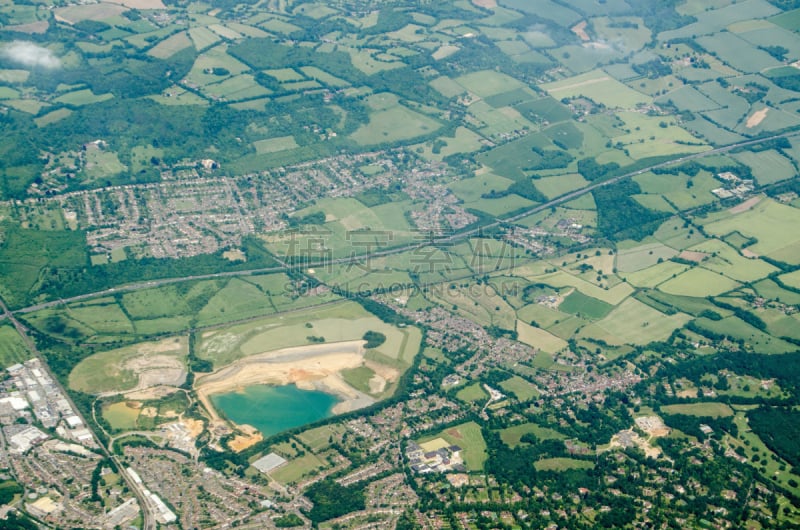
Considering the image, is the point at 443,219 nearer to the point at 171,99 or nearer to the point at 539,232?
the point at 539,232

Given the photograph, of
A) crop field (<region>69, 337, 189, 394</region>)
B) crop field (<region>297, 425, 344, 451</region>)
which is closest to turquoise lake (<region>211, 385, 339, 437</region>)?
crop field (<region>297, 425, 344, 451</region>)

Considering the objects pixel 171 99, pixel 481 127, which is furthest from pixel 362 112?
pixel 171 99

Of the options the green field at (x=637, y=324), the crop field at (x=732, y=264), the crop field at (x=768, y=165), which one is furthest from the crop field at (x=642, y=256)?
the crop field at (x=768, y=165)

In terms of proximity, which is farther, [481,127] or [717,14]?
[717,14]

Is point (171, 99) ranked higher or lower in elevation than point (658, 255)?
higher

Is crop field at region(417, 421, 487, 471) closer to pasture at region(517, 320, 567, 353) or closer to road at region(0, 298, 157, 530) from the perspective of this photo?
pasture at region(517, 320, 567, 353)

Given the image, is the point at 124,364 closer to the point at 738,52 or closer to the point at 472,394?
the point at 472,394
